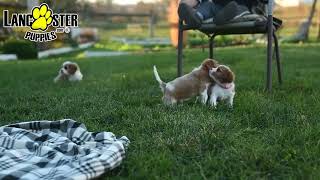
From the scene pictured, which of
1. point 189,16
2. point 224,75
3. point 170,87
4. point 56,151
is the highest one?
point 189,16

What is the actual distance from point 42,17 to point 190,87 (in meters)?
8.66

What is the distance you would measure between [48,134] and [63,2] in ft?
48.7

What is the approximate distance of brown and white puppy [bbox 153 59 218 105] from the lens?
394 cm

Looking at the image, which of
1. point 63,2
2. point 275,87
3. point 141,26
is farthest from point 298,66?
point 141,26

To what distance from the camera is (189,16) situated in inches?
173

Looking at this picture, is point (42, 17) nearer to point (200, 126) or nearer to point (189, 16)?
point (189, 16)

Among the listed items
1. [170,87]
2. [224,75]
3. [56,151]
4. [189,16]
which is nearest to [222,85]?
[224,75]

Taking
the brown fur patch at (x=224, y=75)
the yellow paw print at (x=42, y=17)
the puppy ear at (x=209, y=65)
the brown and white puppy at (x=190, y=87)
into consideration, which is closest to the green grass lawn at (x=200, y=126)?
the brown and white puppy at (x=190, y=87)

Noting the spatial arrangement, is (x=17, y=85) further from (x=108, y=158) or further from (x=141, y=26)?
(x=141, y=26)

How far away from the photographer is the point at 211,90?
4004 millimetres

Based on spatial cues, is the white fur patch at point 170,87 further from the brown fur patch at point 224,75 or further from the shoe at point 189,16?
the shoe at point 189,16

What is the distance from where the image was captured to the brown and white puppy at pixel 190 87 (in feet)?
12.9

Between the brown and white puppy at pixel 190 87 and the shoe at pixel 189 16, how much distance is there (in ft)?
1.85

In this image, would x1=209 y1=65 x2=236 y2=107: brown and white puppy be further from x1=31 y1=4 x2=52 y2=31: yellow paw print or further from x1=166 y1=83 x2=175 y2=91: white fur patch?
x1=31 y1=4 x2=52 y2=31: yellow paw print
